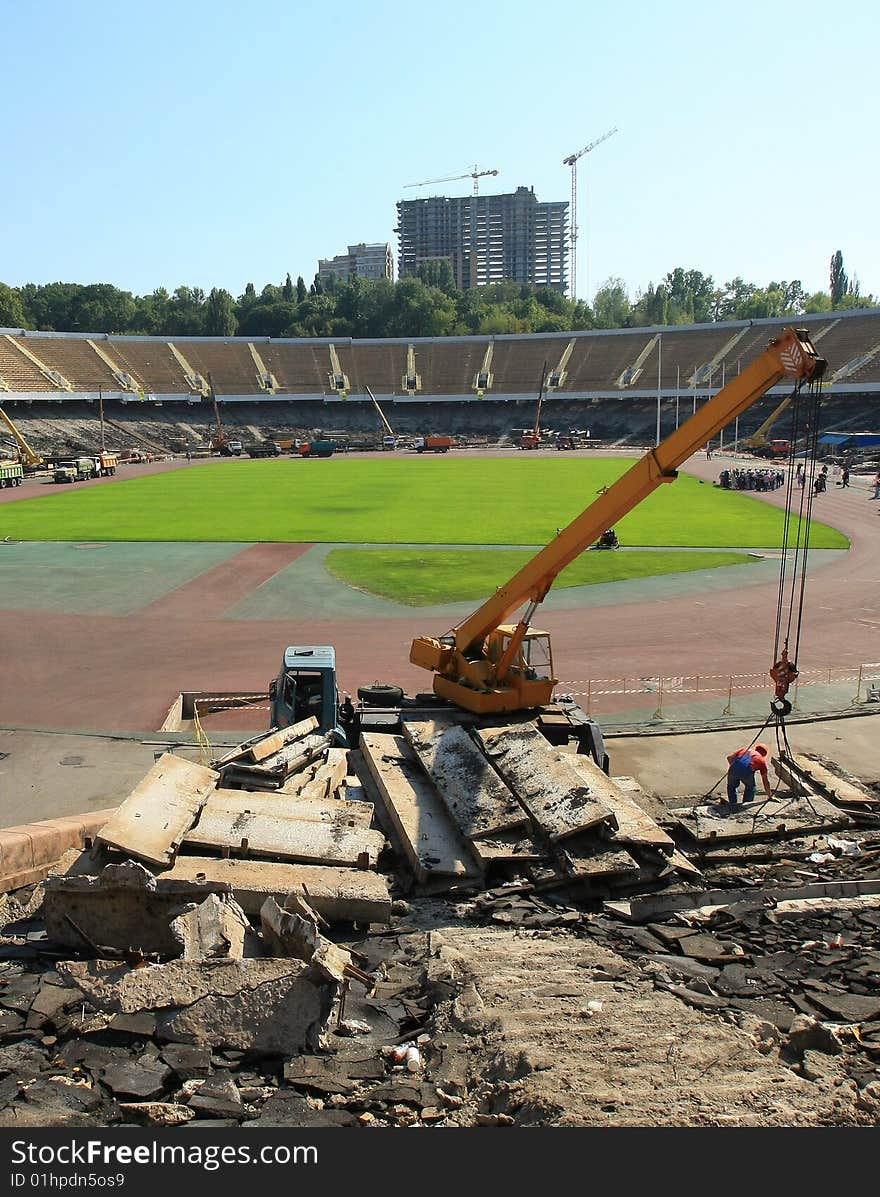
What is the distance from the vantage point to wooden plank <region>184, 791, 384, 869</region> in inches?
494

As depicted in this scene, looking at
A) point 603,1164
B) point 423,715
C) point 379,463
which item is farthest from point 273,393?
point 603,1164

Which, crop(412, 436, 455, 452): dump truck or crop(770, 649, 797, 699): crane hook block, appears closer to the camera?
crop(770, 649, 797, 699): crane hook block

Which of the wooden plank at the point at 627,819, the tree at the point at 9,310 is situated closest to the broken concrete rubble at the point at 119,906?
the wooden plank at the point at 627,819

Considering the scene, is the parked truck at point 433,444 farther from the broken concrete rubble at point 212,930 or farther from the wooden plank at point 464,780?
the broken concrete rubble at point 212,930

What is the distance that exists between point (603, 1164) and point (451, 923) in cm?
580

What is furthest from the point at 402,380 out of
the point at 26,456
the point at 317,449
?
the point at 26,456

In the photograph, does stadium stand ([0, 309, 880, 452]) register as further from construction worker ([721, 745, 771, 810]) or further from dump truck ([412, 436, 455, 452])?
construction worker ([721, 745, 771, 810])

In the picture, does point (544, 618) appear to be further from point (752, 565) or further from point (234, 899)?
point (234, 899)

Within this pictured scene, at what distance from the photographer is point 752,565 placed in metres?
40.8

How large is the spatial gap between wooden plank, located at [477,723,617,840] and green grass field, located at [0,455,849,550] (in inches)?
1094

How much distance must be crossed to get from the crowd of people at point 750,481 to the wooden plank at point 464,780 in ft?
195

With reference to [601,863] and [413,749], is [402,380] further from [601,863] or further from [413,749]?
[601,863]

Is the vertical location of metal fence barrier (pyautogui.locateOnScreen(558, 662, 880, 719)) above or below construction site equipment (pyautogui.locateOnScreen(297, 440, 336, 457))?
below

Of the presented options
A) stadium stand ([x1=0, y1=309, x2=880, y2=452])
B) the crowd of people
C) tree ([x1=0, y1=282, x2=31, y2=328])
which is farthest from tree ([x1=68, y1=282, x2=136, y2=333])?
the crowd of people
